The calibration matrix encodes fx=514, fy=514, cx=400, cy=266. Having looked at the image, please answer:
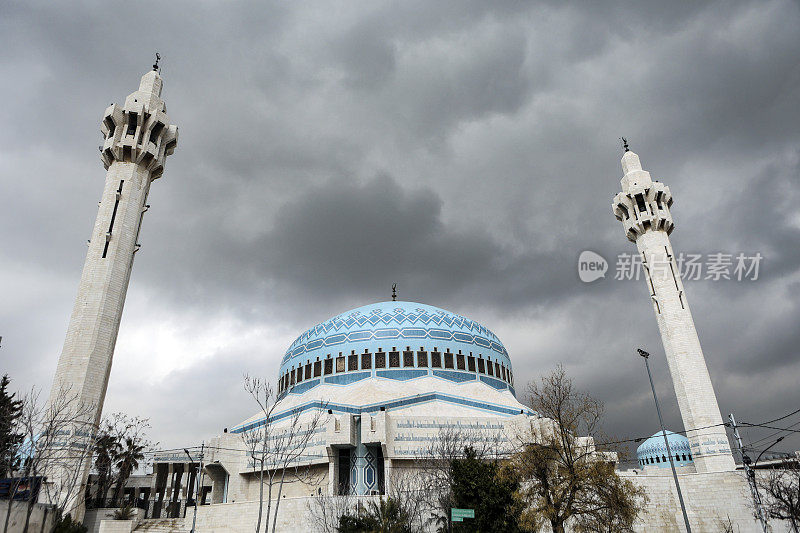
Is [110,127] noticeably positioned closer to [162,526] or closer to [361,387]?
[361,387]

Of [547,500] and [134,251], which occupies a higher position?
[134,251]

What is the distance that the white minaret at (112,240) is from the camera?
2641 centimetres

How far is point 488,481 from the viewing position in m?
16.4

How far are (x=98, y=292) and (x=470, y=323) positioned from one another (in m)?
27.3

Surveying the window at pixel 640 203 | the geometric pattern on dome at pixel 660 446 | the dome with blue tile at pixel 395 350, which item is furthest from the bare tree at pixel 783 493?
the geometric pattern on dome at pixel 660 446

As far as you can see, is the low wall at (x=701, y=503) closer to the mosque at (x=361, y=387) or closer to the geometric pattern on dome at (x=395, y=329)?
the mosque at (x=361, y=387)

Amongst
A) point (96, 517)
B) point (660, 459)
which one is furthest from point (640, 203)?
point (96, 517)

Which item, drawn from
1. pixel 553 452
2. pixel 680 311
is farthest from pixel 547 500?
pixel 680 311

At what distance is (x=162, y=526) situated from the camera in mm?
26516

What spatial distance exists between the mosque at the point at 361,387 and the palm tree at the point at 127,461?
2512 millimetres

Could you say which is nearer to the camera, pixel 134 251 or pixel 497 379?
pixel 134 251

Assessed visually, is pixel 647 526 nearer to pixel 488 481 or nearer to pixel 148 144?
pixel 488 481

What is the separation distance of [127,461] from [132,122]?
2166 centimetres

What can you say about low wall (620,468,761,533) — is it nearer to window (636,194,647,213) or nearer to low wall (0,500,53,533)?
window (636,194,647,213)
